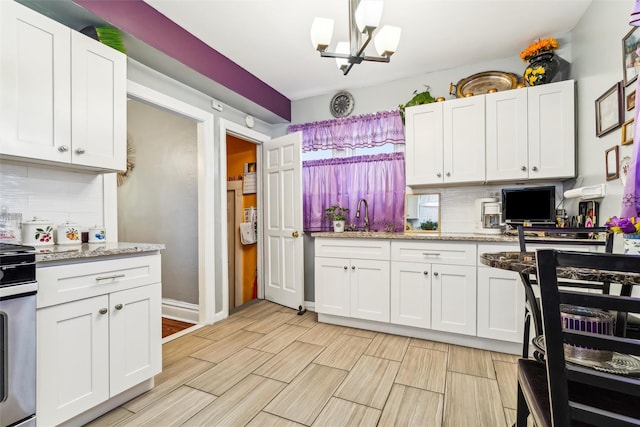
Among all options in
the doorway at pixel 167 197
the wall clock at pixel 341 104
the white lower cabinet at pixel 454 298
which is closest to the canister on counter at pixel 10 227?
the doorway at pixel 167 197

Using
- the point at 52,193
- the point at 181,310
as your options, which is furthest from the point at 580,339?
the point at 181,310

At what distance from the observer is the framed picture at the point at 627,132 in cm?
160

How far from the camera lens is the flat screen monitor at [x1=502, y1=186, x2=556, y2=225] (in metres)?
2.53

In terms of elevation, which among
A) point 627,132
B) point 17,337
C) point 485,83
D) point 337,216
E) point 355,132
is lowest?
point 17,337

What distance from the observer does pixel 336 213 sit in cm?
344

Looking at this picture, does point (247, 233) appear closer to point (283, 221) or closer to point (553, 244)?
point (283, 221)

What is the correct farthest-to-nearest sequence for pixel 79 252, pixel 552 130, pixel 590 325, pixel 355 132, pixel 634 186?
pixel 355 132 < pixel 552 130 < pixel 79 252 < pixel 634 186 < pixel 590 325

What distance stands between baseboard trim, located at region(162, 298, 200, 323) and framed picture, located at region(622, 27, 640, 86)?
3883 mm

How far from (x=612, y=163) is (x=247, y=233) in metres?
3.62

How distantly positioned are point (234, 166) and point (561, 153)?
3809 mm

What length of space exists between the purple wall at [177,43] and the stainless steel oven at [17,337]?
157cm

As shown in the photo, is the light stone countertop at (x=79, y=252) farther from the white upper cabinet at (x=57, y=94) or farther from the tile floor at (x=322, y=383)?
the tile floor at (x=322, y=383)

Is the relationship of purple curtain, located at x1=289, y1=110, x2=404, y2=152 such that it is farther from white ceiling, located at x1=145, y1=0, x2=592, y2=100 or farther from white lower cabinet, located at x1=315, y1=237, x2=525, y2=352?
white lower cabinet, located at x1=315, y1=237, x2=525, y2=352

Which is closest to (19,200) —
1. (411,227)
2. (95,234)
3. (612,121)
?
(95,234)
